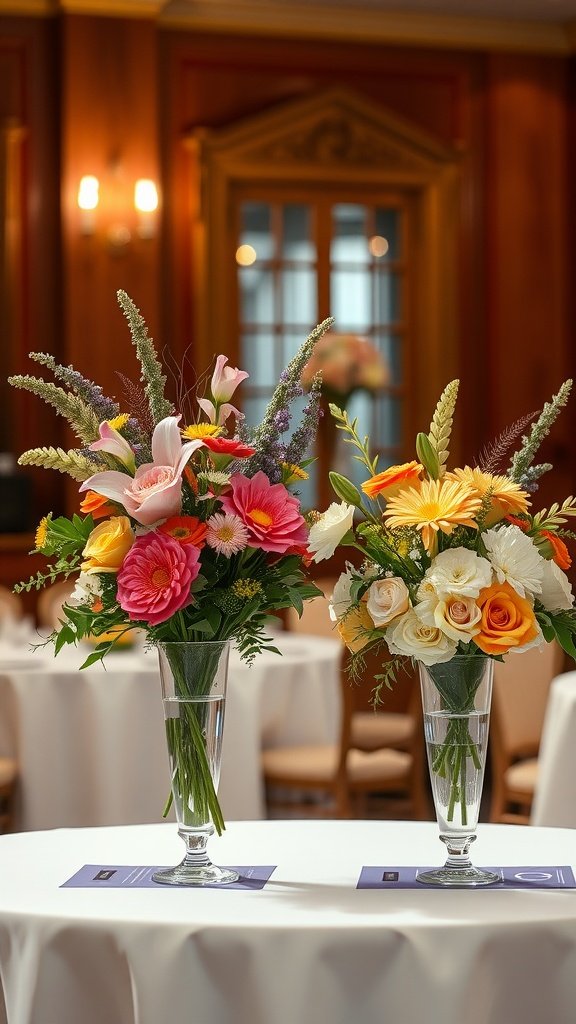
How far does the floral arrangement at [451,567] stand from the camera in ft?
5.96

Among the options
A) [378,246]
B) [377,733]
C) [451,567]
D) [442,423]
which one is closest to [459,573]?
[451,567]

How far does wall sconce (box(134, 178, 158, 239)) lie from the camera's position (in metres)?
7.49

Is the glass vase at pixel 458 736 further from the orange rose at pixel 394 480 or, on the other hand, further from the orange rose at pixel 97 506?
the orange rose at pixel 97 506

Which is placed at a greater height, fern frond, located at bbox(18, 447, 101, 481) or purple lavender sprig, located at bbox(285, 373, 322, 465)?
purple lavender sprig, located at bbox(285, 373, 322, 465)

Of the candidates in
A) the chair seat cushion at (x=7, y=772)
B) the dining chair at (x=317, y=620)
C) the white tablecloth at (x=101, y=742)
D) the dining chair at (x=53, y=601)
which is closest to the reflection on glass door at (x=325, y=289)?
the dining chair at (x=317, y=620)

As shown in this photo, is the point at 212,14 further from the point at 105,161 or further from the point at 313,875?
the point at 313,875

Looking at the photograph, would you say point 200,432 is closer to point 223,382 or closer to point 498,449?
point 223,382

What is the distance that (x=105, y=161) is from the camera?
7.48 meters

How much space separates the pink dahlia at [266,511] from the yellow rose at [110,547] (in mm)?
128

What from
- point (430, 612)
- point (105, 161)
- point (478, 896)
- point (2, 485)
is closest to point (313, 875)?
point (478, 896)

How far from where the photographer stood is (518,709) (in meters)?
4.86

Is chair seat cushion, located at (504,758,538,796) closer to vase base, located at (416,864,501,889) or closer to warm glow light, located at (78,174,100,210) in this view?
vase base, located at (416,864,501,889)

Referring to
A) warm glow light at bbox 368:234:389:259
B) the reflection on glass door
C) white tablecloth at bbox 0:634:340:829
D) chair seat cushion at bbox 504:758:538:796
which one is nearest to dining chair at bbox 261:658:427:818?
white tablecloth at bbox 0:634:340:829

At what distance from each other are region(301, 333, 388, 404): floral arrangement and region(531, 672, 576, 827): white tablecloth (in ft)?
12.6
